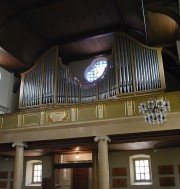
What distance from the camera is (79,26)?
15375 millimetres

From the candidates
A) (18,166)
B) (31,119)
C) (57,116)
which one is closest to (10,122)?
(31,119)

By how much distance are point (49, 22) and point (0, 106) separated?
596cm

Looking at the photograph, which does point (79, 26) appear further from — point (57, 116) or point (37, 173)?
point (37, 173)

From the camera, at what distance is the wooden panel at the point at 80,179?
19328mm

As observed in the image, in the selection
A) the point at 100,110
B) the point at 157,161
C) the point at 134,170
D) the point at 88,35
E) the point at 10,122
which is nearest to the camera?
the point at 100,110

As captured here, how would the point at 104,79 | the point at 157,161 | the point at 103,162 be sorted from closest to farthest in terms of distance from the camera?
the point at 103,162
the point at 104,79
the point at 157,161

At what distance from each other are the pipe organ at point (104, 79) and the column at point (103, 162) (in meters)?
2.50

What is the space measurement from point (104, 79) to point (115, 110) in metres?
2.41

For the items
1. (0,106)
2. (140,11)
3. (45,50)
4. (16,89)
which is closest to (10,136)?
(0,106)

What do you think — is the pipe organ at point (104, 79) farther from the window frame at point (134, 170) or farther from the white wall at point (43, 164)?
the window frame at point (134, 170)

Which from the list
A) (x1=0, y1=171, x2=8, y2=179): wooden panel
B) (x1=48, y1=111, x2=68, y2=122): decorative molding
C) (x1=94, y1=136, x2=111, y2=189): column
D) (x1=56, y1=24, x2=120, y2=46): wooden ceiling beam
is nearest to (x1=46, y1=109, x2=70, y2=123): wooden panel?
(x1=48, y1=111, x2=68, y2=122): decorative molding

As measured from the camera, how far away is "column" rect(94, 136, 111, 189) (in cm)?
1152

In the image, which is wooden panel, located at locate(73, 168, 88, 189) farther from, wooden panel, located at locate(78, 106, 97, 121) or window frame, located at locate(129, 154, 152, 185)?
wooden panel, located at locate(78, 106, 97, 121)

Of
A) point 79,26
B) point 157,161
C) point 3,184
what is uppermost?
point 79,26
